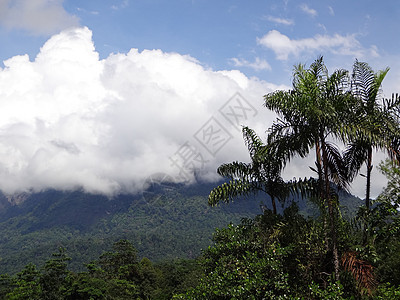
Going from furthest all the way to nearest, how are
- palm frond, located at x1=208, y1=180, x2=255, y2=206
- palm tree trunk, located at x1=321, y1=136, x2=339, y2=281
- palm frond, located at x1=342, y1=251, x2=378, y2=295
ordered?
palm frond, located at x1=208, y1=180, x2=255, y2=206, palm tree trunk, located at x1=321, y1=136, x2=339, y2=281, palm frond, located at x1=342, y1=251, x2=378, y2=295

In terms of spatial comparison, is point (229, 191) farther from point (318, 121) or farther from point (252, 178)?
point (318, 121)

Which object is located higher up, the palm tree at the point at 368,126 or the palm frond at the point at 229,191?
the palm tree at the point at 368,126

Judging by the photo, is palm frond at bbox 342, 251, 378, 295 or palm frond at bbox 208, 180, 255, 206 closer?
palm frond at bbox 342, 251, 378, 295

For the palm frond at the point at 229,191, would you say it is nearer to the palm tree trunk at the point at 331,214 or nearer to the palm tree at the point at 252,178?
the palm tree at the point at 252,178

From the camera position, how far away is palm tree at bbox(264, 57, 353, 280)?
22.7 feet

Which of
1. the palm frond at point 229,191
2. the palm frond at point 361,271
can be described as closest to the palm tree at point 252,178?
the palm frond at point 229,191

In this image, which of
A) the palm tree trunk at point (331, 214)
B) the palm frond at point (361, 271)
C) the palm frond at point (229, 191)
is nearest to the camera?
the palm frond at point (361, 271)

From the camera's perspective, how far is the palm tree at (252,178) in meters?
8.45

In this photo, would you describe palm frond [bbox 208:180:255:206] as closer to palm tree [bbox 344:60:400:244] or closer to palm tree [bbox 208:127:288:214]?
palm tree [bbox 208:127:288:214]

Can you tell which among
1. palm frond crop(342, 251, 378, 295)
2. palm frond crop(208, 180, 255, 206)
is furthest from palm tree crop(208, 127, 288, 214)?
palm frond crop(342, 251, 378, 295)

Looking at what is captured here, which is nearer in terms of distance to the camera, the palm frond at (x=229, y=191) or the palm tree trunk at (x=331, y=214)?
the palm tree trunk at (x=331, y=214)

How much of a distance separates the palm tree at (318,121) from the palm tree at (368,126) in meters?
0.42

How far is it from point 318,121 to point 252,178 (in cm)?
257

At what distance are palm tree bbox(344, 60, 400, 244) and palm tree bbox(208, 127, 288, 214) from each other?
1.77 m
